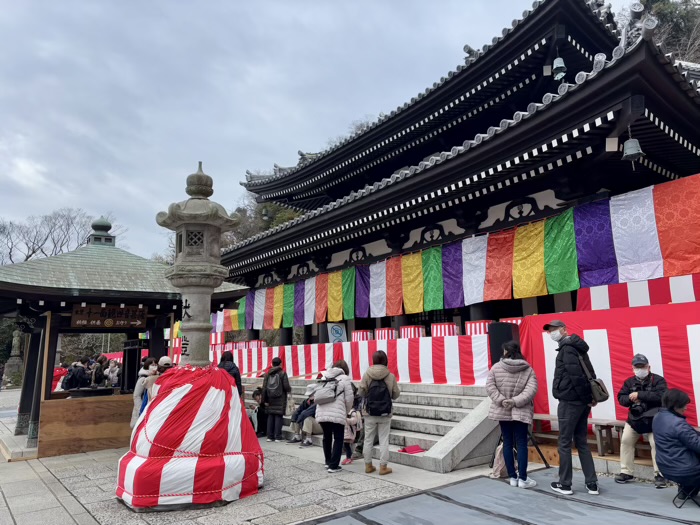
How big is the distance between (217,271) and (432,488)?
13.0 feet

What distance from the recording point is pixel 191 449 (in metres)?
5.38

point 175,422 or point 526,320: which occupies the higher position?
point 526,320

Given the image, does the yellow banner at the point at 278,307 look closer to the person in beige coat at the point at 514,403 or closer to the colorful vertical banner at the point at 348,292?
the colorful vertical banner at the point at 348,292

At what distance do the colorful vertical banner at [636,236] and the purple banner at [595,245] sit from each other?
101mm

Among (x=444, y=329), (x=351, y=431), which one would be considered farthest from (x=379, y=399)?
(x=444, y=329)

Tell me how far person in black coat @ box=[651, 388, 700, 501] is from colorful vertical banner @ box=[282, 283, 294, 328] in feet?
36.8

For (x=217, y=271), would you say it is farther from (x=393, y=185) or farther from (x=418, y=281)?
(x=418, y=281)

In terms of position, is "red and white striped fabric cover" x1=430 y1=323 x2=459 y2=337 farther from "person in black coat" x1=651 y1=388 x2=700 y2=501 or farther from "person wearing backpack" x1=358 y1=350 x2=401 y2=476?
"person in black coat" x1=651 y1=388 x2=700 y2=501

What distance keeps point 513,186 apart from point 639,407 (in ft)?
16.8

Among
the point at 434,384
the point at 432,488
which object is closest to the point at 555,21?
the point at 434,384

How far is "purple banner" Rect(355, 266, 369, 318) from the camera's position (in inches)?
480

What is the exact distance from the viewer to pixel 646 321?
5.74m

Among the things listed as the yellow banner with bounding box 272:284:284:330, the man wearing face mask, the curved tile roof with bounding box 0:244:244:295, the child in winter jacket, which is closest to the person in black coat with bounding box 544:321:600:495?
the man wearing face mask

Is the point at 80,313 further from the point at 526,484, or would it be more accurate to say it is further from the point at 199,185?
the point at 526,484
